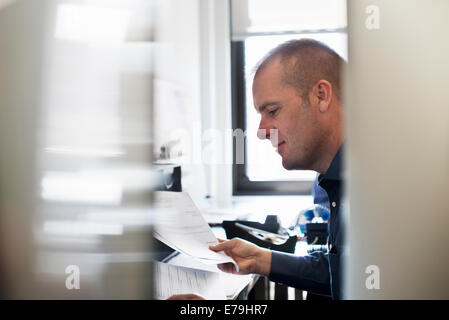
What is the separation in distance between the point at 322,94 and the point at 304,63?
0.08 metres

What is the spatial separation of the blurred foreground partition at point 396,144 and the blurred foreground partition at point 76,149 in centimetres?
31

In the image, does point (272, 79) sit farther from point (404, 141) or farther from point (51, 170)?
point (51, 170)

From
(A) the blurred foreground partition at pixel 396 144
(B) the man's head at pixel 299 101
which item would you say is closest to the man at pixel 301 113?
(B) the man's head at pixel 299 101

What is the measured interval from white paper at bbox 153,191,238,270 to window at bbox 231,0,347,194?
0.11 meters

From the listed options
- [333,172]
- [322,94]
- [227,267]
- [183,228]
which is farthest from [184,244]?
[322,94]

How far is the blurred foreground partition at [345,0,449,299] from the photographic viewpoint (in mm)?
509

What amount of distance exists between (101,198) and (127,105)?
15cm

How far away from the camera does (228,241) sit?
2.66 ft

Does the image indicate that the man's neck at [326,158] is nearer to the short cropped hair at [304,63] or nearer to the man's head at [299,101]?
the man's head at [299,101]

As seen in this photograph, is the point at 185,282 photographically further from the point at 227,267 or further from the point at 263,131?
the point at 263,131

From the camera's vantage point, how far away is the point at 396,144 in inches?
20.1

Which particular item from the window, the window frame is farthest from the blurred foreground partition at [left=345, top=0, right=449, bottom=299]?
the window frame

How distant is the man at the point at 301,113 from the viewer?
72 cm
